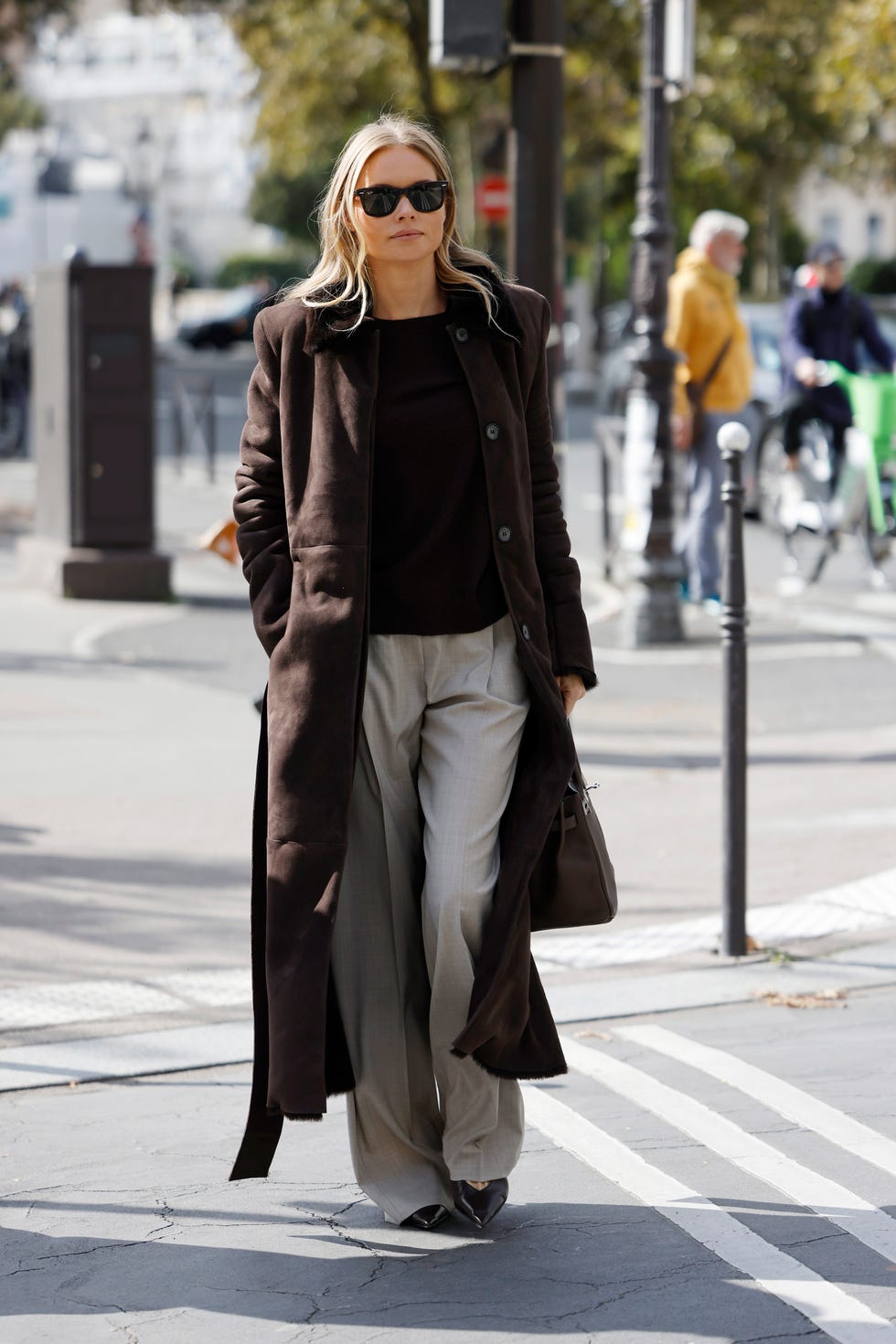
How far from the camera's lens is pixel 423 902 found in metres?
3.71

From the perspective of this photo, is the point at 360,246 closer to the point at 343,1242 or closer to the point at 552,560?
the point at 552,560

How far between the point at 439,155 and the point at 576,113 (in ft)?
114

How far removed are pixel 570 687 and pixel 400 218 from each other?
0.89 meters

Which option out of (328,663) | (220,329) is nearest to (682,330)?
(328,663)

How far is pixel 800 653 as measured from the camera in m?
10.4

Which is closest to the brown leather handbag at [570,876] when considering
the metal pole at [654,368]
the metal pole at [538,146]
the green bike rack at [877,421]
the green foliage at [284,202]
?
the metal pole at [538,146]

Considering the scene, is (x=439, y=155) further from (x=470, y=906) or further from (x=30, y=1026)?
(x=30, y=1026)

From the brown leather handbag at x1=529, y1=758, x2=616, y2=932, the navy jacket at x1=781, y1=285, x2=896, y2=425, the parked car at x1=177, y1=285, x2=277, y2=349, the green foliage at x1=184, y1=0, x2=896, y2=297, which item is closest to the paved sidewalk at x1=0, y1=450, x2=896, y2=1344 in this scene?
the brown leather handbag at x1=529, y1=758, x2=616, y2=932

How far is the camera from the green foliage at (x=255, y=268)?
73294 millimetres

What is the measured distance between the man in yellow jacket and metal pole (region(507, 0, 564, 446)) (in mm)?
2987

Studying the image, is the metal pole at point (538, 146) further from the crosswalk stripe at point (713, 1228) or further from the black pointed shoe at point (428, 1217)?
the black pointed shoe at point (428, 1217)

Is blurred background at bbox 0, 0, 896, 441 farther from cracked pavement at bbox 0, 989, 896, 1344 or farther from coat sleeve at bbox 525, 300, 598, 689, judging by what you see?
coat sleeve at bbox 525, 300, 598, 689

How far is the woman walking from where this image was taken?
12.0ft

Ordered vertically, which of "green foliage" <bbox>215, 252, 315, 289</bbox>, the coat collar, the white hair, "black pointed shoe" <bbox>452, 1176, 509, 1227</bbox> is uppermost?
"green foliage" <bbox>215, 252, 315, 289</bbox>
